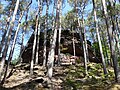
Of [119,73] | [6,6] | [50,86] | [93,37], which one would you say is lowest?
[50,86]

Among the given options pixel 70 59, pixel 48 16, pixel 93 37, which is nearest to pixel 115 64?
pixel 48 16

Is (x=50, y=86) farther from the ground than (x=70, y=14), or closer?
closer

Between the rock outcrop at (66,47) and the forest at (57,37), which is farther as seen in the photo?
the rock outcrop at (66,47)

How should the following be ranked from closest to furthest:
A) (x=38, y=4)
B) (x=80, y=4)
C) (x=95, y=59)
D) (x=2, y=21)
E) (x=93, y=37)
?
(x=38, y=4) → (x=80, y=4) → (x=2, y=21) → (x=95, y=59) → (x=93, y=37)

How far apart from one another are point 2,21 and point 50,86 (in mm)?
19187

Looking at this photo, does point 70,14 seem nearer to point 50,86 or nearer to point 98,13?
point 98,13

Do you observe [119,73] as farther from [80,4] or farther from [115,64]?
[80,4]

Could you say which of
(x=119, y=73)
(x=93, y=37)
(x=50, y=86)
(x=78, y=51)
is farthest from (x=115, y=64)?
(x=93, y=37)

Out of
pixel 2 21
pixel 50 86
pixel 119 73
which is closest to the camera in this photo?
pixel 119 73

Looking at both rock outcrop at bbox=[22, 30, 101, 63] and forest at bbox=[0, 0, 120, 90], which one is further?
rock outcrop at bbox=[22, 30, 101, 63]

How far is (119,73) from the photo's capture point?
1091 cm

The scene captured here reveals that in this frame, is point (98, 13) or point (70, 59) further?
point (70, 59)

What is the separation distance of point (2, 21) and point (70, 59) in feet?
36.8

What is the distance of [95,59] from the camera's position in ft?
101
